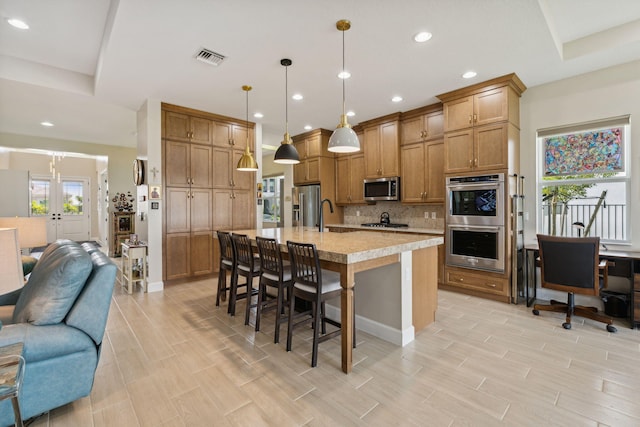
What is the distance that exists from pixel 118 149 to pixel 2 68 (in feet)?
14.5

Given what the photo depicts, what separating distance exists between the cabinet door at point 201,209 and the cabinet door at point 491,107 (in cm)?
422

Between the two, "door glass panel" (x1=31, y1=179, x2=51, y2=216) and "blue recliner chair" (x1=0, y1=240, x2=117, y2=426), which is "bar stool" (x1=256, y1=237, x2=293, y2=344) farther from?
"door glass panel" (x1=31, y1=179, x2=51, y2=216)

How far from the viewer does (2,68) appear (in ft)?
11.3

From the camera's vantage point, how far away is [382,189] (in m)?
5.16

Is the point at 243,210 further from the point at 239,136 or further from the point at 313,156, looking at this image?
the point at 313,156

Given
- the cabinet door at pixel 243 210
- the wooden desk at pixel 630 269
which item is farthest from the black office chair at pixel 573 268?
the cabinet door at pixel 243 210

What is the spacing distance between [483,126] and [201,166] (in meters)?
4.25

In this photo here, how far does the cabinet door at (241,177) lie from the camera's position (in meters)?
5.21

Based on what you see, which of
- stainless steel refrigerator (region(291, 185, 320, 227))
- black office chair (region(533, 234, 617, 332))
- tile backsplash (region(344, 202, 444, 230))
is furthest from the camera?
stainless steel refrigerator (region(291, 185, 320, 227))

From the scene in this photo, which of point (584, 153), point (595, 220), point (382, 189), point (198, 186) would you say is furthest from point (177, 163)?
point (595, 220)

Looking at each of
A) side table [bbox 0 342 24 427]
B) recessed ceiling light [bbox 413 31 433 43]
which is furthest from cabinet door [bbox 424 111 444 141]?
side table [bbox 0 342 24 427]

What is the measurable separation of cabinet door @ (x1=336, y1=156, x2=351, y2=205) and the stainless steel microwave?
2.00 feet

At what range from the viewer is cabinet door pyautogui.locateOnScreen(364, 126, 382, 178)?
526 centimetres

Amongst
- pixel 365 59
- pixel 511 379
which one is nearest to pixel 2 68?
pixel 365 59
